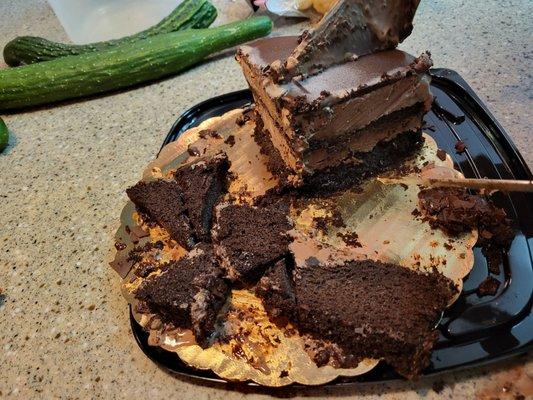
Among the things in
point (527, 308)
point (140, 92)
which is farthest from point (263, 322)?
point (140, 92)

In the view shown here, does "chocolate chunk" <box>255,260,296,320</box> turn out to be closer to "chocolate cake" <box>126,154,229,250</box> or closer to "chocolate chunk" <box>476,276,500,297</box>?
"chocolate cake" <box>126,154,229,250</box>

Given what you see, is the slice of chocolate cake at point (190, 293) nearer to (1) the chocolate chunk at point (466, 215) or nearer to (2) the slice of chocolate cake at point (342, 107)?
(2) the slice of chocolate cake at point (342, 107)

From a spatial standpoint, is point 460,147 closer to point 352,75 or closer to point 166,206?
point 352,75

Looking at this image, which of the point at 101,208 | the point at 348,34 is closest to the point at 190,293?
the point at 101,208

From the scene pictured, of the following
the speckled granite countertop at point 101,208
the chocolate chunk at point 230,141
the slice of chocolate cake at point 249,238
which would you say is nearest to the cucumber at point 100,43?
the speckled granite countertop at point 101,208

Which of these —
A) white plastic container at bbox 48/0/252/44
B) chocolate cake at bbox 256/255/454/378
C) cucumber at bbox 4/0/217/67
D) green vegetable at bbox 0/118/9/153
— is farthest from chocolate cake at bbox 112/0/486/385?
white plastic container at bbox 48/0/252/44

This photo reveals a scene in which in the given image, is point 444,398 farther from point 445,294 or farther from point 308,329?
point 308,329

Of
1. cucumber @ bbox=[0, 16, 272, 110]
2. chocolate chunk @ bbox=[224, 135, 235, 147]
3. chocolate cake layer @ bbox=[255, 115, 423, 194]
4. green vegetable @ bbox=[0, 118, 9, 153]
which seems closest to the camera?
chocolate cake layer @ bbox=[255, 115, 423, 194]
